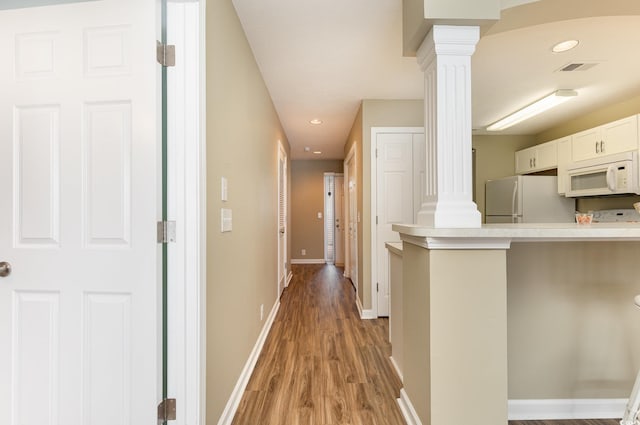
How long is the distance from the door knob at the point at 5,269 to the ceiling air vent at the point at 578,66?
4096 millimetres

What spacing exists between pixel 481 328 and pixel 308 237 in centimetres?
593

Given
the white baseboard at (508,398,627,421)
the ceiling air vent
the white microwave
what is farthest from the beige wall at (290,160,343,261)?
the white baseboard at (508,398,627,421)

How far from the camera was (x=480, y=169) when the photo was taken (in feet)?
16.6

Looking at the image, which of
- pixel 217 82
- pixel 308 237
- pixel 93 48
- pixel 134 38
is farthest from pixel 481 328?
pixel 308 237

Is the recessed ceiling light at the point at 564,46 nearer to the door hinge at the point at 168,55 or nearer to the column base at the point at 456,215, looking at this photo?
the column base at the point at 456,215

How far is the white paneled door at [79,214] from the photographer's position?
123cm

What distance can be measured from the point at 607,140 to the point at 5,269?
5.13 m

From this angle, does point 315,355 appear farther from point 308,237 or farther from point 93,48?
point 308,237

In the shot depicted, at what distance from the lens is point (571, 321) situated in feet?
5.66

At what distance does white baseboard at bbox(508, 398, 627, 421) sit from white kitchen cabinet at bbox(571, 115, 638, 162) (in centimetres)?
270

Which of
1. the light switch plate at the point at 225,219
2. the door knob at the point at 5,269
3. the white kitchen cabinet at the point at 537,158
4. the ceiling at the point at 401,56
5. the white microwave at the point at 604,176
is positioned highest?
the ceiling at the point at 401,56

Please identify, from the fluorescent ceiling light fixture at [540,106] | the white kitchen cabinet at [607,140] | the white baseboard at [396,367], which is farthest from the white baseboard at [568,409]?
the fluorescent ceiling light fixture at [540,106]

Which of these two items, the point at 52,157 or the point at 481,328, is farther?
the point at 481,328

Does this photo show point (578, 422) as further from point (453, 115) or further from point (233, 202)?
point (233, 202)
